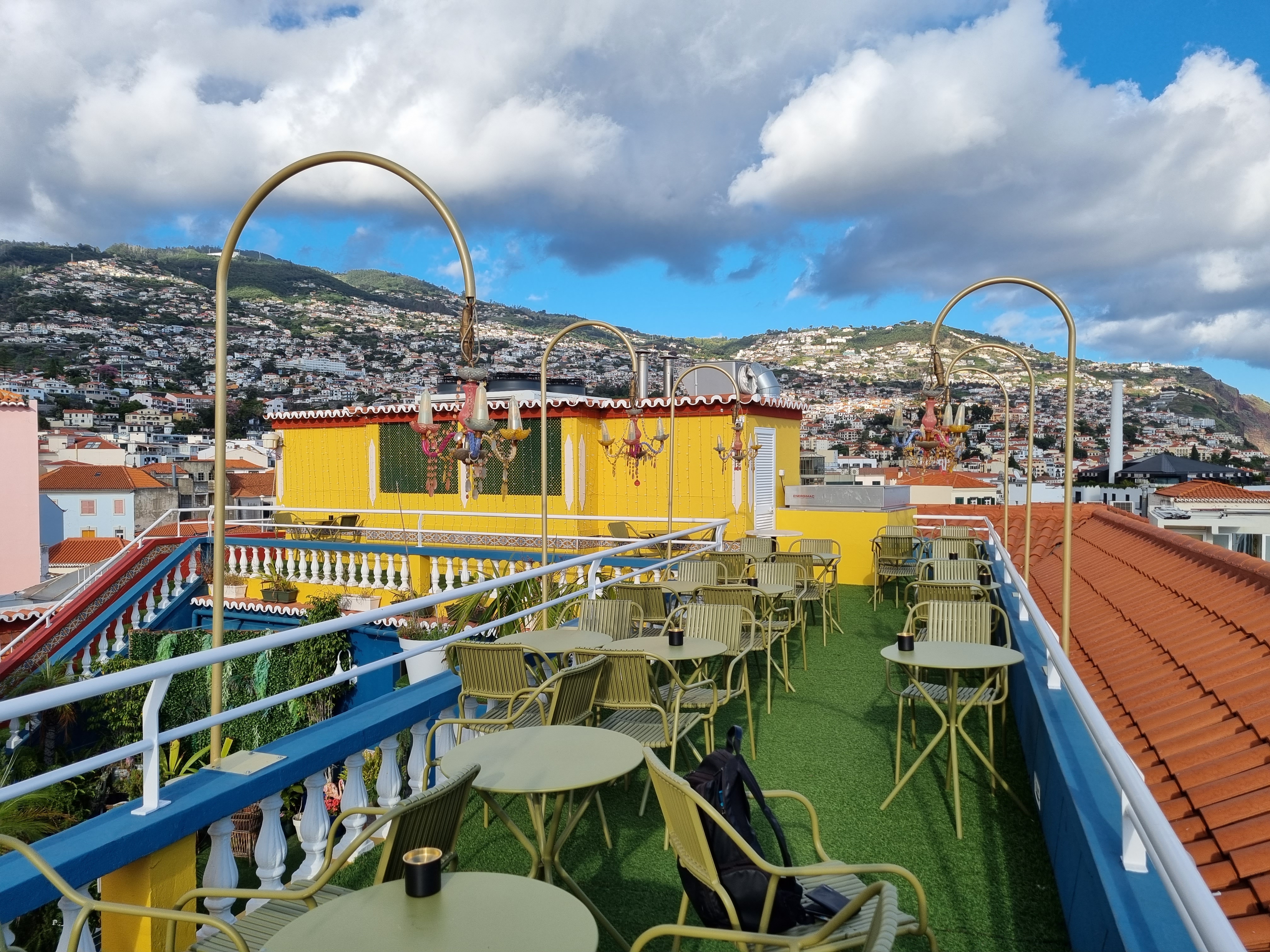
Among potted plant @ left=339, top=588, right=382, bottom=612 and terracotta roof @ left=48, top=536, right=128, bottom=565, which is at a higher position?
potted plant @ left=339, top=588, right=382, bottom=612

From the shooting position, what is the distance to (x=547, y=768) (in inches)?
106

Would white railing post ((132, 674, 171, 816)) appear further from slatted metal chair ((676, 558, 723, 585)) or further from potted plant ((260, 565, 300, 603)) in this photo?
potted plant ((260, 565, 300, 603))

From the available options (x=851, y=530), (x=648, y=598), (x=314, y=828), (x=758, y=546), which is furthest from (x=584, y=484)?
(x=314, y=828)

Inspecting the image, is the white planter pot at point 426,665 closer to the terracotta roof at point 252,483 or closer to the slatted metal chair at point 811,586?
the slatted metal chair at point 811,586

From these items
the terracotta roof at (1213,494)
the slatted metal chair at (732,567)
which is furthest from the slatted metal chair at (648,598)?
the terracotta roof at (1213,494)

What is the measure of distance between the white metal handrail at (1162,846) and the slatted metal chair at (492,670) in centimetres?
229

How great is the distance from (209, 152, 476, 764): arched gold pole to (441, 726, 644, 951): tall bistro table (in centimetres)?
99

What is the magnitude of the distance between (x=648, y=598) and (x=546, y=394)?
2.02 m

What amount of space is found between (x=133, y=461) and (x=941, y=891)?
69138 millimetres

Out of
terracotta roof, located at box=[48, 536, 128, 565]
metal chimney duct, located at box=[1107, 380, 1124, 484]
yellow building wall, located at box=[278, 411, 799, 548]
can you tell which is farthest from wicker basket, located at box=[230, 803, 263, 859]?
metal chimney duct, located at box=[1107, 380, 1124, 484]

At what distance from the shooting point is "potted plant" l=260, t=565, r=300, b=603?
12688 millimetres

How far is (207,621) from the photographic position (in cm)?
1337

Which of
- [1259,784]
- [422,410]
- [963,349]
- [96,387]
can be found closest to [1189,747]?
[1259,784]

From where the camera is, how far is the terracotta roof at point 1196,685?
7.45 ft
